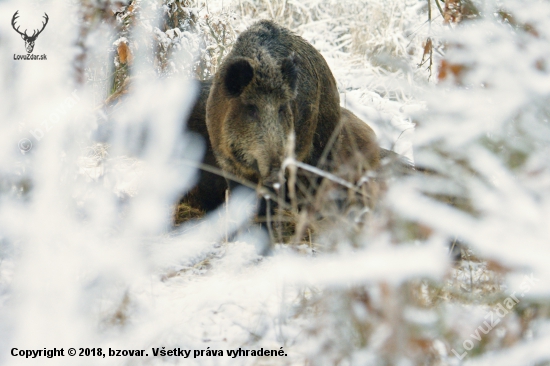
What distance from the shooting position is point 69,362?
2215 millimetres

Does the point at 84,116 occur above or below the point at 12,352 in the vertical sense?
above

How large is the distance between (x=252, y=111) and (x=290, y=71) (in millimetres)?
507

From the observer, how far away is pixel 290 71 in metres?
4.64

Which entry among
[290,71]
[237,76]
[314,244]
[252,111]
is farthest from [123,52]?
[314,244]

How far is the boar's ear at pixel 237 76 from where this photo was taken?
4.46 meters

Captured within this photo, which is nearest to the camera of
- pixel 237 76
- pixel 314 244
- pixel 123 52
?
pixel 314 244

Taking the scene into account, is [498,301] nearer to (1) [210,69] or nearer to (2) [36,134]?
(2) [36,134]

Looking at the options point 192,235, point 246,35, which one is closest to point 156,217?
point 192,235

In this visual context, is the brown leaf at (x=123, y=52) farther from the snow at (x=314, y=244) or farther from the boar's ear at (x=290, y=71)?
the boar's ear at (x=290, y=71)

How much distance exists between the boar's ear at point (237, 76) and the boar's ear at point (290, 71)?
1.02ft

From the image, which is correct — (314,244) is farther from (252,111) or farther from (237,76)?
(237,76)

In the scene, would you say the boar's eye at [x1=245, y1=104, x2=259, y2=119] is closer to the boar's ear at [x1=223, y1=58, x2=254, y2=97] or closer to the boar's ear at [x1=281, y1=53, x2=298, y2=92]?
the boar's ear at [x1=223, y1=58, x2=254, y2=97]

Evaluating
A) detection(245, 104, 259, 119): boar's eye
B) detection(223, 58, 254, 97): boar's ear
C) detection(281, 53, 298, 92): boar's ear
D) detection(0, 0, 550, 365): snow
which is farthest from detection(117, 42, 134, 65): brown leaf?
detection(281, 53, 298, 92): boar's ear

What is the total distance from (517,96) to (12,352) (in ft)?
7.85
